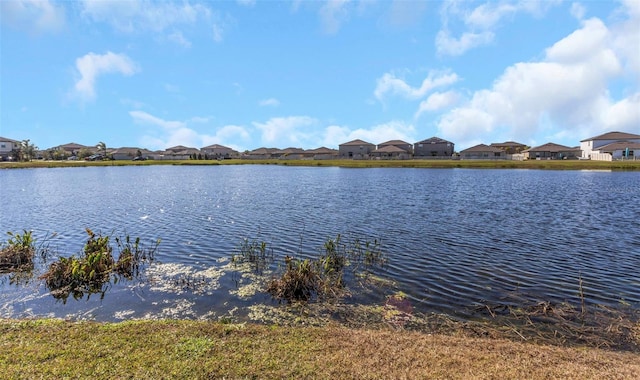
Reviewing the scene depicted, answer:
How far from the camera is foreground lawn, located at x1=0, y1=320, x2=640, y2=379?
656cm

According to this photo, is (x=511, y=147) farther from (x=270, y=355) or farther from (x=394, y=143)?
(x=270, y=355)

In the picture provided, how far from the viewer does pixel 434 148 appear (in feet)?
448

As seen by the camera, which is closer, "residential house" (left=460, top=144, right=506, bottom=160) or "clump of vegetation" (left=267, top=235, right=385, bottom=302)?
"clump of vegetation" (left=267, top=235, right=385, bottom=302)

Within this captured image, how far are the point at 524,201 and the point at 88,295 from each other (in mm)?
36679

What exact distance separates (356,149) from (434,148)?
33131mm

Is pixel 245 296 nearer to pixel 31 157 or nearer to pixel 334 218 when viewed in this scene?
pixel 334 218

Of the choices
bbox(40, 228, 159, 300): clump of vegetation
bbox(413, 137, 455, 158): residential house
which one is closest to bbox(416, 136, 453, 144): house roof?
bbox(413, 137, 455, 158): residential house

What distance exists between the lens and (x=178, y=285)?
13.5 m

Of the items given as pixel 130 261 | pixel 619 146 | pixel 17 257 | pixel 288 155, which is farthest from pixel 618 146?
pixel 17 257

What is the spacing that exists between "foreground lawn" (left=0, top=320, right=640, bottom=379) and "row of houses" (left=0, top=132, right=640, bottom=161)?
12137 cm

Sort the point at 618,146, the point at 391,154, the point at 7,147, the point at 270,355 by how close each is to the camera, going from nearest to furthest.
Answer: the point at 270,355 < the point at 618,146 < the point at 7,147 < the point at 391,154

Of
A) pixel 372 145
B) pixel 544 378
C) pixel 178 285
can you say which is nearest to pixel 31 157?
pixel 372 145

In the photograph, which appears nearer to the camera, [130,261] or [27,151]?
[130,261]

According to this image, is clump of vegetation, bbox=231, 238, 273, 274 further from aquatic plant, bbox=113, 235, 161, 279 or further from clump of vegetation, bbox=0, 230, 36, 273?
clump of vegetation, bbox=0, 230, 36, 273
